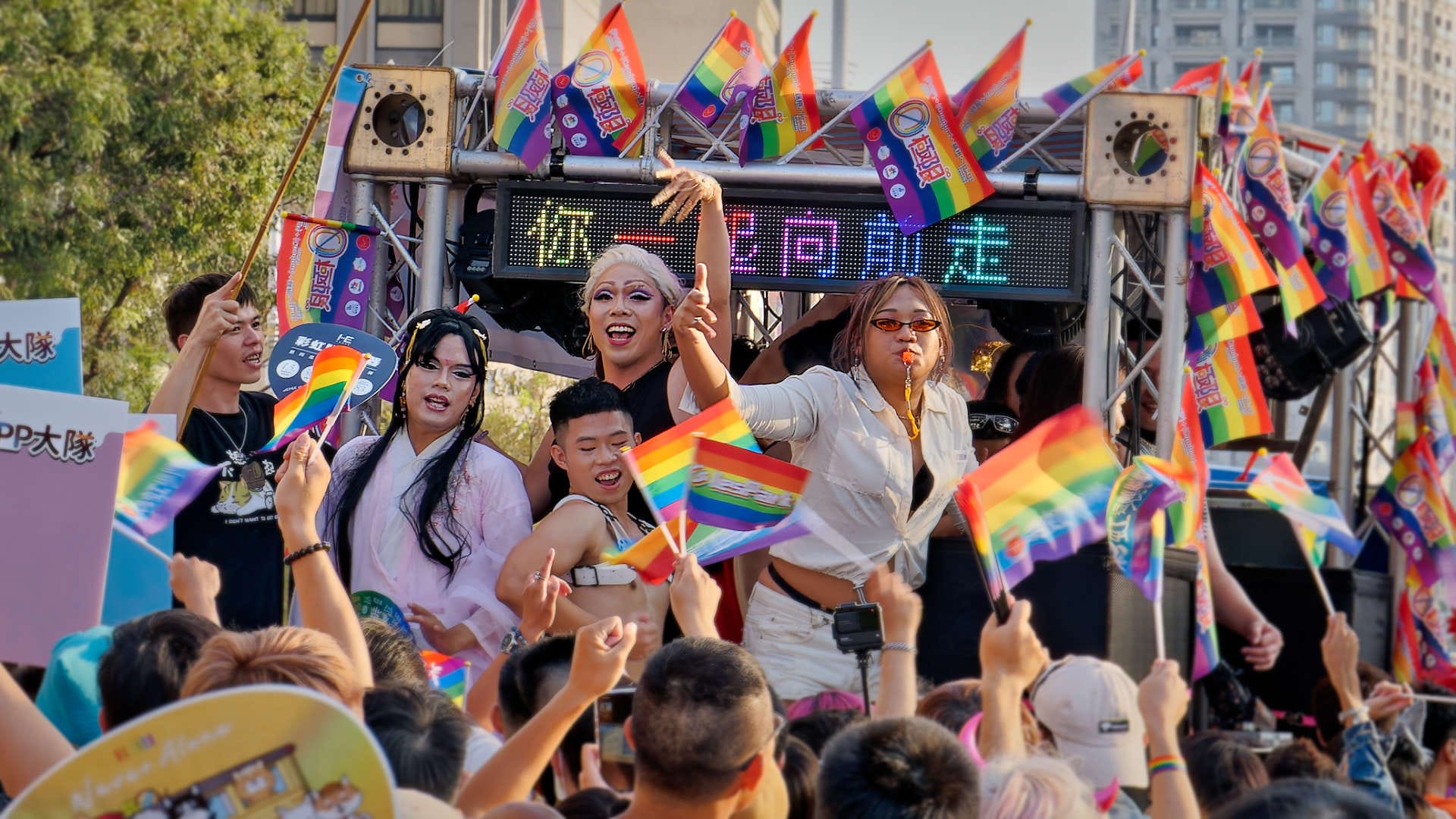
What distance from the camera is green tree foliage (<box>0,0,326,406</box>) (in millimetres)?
14578

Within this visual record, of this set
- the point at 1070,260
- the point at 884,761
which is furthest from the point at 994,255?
the point at 884,761

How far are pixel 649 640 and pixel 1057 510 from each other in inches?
39.0

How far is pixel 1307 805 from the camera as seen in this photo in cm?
228

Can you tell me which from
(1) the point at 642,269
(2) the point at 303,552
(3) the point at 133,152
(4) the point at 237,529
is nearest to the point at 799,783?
(2) the point at 303,552

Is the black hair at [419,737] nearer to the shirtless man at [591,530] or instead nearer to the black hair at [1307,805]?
the black hair at [1307,805]

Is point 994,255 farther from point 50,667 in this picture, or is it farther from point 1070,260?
point 50,667

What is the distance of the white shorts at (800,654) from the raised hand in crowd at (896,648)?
1.08 meters

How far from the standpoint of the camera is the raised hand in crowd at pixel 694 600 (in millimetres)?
3146

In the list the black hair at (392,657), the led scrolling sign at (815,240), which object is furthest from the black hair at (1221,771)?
the led scrolling sign at (815,240)

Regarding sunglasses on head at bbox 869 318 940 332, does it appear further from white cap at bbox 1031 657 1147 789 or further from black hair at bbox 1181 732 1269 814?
white cap at bbox 1031 657 1147 789

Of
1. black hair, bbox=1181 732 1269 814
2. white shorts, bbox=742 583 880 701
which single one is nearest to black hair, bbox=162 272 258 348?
white shorts, bbox=742 583 880 701

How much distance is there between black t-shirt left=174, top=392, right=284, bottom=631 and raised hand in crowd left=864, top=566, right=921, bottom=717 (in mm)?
1953

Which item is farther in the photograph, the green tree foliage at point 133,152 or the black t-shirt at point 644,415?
the green tree foliage at point 133,152

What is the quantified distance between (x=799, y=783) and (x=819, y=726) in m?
0.29
